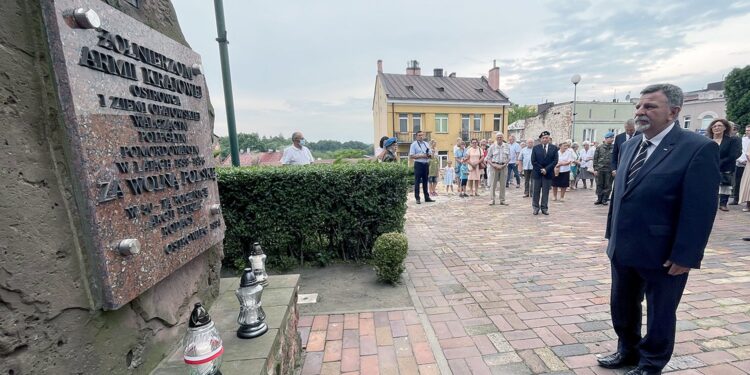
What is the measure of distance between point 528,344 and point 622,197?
4.49 ft

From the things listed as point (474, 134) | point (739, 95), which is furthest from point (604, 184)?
point (474, 134)

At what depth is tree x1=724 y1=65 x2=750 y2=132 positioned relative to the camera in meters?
17.7

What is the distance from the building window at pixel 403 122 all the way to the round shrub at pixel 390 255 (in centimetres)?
2558

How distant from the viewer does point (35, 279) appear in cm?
114

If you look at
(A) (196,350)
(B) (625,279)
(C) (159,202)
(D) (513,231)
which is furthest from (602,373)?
(D) (513,231)

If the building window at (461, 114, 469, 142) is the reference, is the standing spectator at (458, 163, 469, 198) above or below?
below

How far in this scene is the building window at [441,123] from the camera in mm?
Answer: 29609

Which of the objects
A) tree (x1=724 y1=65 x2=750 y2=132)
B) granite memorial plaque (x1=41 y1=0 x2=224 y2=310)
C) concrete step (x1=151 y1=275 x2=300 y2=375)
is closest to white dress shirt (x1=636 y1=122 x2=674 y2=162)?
concrete step (x1=151 y1=275 x2=300 y2=375)

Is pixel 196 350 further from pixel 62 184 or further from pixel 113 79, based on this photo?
pixel 113 79

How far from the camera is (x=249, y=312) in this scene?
1962 mm

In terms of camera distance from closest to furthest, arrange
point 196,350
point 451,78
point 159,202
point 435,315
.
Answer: point 196,350 < point 159,202 < point 435,315 < point 451,78

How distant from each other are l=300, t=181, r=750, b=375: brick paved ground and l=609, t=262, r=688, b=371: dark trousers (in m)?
0.27

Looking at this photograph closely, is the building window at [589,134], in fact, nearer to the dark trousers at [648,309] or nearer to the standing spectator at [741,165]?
the standing spectator at [741,165]

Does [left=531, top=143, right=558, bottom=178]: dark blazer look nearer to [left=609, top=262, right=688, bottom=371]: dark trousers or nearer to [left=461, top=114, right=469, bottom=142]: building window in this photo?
[left=609, top=262, right=688, bottom=371]: dark trousers
